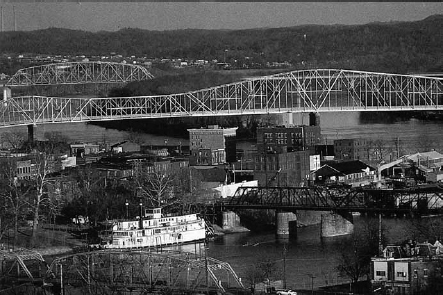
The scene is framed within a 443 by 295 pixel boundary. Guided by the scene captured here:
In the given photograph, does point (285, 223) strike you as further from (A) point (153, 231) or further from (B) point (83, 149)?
(B) point (83, 149)

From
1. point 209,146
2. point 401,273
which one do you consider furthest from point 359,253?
point 209,146

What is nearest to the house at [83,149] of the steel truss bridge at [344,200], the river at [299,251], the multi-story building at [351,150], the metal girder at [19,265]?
the multi-story building at [351,150]

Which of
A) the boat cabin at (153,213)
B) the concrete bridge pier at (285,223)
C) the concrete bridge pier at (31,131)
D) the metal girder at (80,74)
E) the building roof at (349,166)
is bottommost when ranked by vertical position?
the concrete bridge pier at (285,223)

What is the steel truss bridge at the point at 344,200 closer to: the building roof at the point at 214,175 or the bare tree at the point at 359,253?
the bare tree at the point at 359,253

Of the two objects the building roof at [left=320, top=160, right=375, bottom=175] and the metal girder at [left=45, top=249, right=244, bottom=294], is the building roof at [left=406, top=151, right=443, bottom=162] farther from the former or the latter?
the metal girder at [left=45, top=249, right=244, bottom=294]

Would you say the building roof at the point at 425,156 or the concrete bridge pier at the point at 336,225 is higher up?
the building roof at the point at 425,156

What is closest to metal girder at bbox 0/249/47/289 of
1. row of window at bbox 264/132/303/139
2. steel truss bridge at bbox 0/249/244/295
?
steel truss bridge at bbox 0/249/244/295

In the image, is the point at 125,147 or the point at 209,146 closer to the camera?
the point at 209,146
